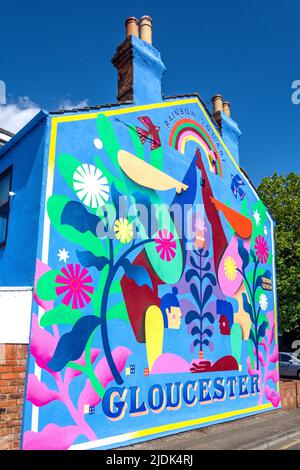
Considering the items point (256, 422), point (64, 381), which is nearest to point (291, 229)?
point (256, 422)

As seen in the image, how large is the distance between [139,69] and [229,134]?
4370 millimetres

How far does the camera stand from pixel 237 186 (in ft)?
38.3

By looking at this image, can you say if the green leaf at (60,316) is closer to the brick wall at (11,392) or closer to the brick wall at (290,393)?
the brick wall at (11,392)

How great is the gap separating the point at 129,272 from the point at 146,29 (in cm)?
628

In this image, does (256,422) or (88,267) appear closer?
(88,267)

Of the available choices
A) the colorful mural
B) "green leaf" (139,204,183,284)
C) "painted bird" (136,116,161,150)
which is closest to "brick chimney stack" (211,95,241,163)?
the colorful mural

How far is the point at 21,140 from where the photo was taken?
7.59m

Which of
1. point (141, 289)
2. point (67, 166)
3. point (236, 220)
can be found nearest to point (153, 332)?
→ point (141, 289)

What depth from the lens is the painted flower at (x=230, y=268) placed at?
10.3m

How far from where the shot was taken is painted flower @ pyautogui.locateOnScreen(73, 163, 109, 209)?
7.14m

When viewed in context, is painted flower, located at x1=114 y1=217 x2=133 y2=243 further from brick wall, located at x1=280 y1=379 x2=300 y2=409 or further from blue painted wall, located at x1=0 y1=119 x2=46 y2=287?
brick wall, located at x1=280 y1=379 x2=300 y2=409

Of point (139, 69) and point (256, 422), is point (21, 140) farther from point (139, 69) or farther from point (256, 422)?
point (256, 422)

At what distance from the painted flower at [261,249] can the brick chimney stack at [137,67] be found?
16.8ft

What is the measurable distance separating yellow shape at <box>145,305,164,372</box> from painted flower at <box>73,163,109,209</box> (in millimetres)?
2355
